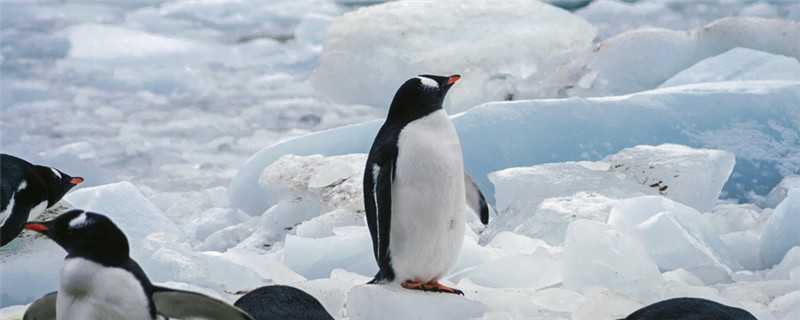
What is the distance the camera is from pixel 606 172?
292 cm

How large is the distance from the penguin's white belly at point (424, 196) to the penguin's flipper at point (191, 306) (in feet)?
1.98

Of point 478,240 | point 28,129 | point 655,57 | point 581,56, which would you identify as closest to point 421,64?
point 581,56

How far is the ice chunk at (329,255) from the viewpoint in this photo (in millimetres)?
2482

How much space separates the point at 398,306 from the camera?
6.38ft

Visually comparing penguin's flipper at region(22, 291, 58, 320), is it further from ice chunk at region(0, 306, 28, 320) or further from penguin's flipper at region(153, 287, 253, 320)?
ice chunk at region(0, 306, 28, 320)

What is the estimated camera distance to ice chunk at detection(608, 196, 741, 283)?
95.2 inches

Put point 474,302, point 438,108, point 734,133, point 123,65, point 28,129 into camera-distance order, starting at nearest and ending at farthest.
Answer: point 474,302 → point 438,108 → point 734,133 → point 28,129 → point 123,65

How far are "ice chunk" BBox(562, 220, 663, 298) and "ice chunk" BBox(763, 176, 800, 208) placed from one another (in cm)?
96

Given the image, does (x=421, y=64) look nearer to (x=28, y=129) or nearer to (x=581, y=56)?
(x=581, y=56)

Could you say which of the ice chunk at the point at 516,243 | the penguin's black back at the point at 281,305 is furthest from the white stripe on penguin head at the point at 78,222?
the ice chunk at the point at 516,243

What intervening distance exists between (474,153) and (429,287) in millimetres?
1234

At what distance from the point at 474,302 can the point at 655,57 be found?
2.45m

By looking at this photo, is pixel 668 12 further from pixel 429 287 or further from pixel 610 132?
pixel 429 287

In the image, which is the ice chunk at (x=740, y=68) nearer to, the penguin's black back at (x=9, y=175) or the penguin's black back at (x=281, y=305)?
the penguin's black back at (x=9, y=175)
